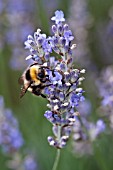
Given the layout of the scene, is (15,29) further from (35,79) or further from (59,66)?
(59,66)

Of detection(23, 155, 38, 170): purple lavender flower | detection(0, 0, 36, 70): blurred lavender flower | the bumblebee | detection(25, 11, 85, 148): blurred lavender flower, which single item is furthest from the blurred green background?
detection(25, 11, 85, 148): blurred lavender flower

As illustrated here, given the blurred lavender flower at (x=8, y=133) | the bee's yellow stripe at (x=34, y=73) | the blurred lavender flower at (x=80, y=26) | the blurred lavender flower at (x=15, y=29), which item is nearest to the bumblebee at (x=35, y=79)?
the bee's yellow stripe at (x=34, y=73)

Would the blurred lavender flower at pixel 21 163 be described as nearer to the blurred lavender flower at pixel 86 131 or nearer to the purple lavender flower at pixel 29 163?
the purple lavender flower at pixel 29 163

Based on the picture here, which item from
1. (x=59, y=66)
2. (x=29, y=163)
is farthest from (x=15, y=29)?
(x=59, y=66)

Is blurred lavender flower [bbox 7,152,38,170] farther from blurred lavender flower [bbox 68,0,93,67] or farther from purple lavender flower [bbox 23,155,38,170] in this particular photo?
blurred lavender flower [bbox 68,0,93,67]

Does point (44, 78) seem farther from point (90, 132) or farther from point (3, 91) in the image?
point (3, 91)
